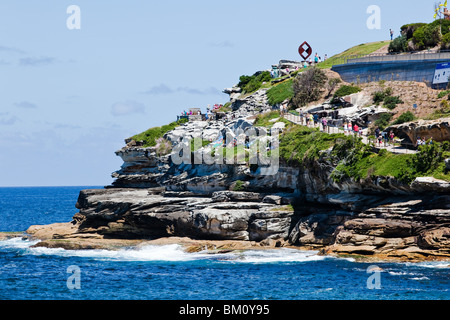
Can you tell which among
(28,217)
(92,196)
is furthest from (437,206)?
(28,217)

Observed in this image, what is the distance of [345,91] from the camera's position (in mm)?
68562

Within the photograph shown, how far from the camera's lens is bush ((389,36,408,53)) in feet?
235

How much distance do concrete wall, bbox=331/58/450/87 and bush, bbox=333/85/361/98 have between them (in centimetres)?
244

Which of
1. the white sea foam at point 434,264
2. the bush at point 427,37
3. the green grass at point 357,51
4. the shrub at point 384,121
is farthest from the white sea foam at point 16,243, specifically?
the bush at point 427,37

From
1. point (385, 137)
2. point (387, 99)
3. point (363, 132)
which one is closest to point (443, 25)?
point (387, 99)

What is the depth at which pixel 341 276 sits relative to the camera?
126 ft

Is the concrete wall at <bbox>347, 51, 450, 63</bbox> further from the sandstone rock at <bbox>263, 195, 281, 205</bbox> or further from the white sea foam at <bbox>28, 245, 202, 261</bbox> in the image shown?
the white sea foam at <bbox>28, 245, 202, 261</bbox>

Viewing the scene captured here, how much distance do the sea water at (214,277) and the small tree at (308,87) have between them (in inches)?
1129

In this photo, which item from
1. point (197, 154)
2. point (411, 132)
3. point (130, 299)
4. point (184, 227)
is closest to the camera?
point (130, 299)

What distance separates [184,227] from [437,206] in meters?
22.2

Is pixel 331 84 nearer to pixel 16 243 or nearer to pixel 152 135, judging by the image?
pixel 152 135

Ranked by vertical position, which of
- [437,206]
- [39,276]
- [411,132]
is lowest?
[39,276]

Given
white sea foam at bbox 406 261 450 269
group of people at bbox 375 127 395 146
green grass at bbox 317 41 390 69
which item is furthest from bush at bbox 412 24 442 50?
white sea foam at bbox 406 261 450 269
